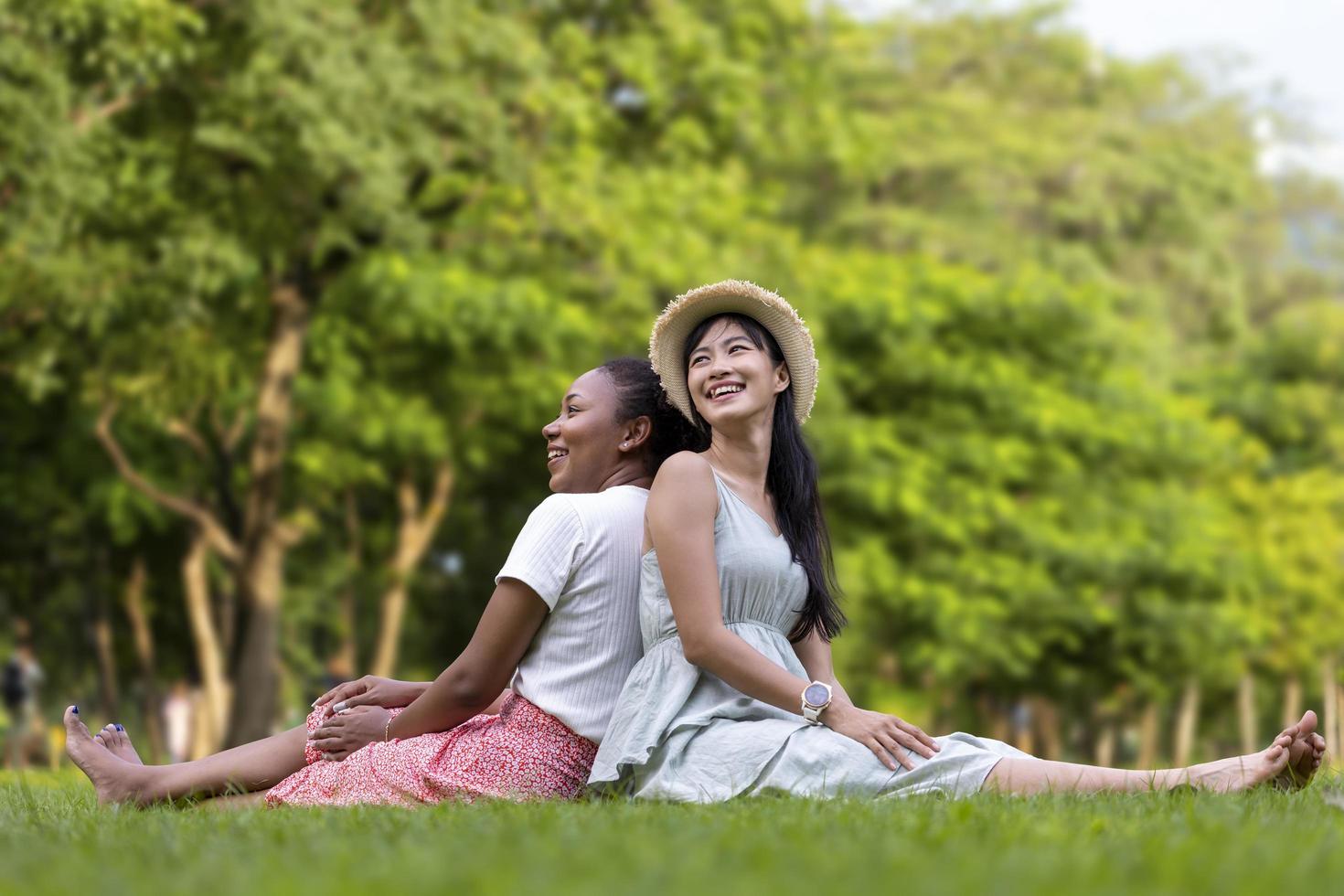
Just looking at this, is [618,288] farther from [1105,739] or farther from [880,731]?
[1105,739]

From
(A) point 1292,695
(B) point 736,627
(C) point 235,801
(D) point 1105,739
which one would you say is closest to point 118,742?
(C) point 235,801

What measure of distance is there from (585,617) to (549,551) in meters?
0.26

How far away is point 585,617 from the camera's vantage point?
552cm

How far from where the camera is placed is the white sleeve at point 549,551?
211 inches

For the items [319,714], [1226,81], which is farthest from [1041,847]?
[1226,81]

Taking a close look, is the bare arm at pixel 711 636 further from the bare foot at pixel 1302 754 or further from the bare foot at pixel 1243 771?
the bare foot at pixel 1302 754

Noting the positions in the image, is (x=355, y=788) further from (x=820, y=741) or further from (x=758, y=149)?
(x=758, y=149)

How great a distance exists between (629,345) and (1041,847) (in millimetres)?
16067

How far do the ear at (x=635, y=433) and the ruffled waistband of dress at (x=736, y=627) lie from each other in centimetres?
76

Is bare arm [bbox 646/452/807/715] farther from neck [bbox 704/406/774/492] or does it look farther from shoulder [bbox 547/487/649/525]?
neck [bbox 704/406/774/492]

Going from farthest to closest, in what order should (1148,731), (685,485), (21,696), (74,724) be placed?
(1148,731)
(21,696)
(74,724)
(685,485)

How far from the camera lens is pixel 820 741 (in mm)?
5109

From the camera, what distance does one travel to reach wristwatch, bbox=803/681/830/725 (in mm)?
5137

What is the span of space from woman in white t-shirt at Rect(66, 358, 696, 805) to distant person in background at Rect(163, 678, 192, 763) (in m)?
23.1
